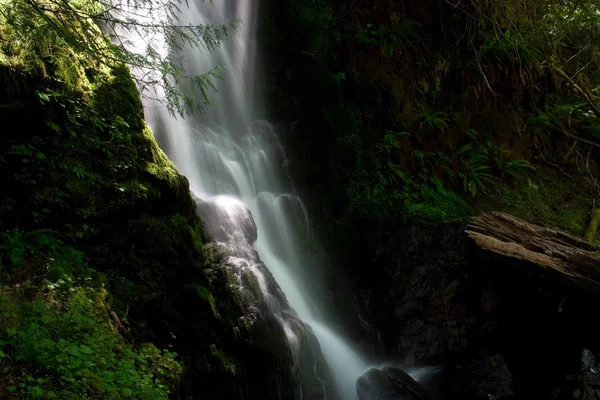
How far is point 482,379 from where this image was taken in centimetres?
689

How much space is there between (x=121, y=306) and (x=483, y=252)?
21.6ft

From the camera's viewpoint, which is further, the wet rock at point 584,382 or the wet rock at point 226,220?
the wet rock at point 584,382

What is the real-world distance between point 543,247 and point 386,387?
395cm

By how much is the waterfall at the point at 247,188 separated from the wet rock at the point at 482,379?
59.8 inches

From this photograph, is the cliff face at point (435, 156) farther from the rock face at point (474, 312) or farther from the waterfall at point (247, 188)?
the waterfall at point (247, 188)

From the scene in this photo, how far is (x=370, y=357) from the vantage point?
25.7 ft

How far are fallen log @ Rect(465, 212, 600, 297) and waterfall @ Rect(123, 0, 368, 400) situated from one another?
333cm

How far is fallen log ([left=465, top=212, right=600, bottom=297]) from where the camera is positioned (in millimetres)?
7016

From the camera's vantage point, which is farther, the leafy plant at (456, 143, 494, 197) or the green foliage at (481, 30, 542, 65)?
the green foliage at (481, 30, 542, 65)

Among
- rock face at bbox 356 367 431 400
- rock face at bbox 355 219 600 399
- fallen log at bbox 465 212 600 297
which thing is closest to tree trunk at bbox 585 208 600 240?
fallen log at bbox 465 212 600 297

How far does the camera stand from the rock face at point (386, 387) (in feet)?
20.6

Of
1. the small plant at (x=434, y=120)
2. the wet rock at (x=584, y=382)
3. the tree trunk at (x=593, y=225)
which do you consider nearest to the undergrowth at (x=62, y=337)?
the wet rock at (x=584, y=382)

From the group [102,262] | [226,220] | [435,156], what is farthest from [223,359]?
[435,156]

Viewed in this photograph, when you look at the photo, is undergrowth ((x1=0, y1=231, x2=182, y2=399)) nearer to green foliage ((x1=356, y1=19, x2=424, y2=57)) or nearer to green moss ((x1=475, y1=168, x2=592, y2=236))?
green moss ((x1=475, y1=168, x2=592, y2=236))
